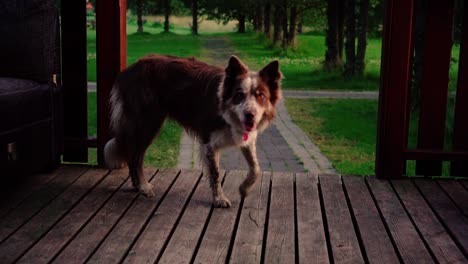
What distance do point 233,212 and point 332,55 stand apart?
1522 centimetres

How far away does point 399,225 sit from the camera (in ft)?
14.2

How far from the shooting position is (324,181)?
18.0ft

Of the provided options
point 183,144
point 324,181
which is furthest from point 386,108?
point 183,144

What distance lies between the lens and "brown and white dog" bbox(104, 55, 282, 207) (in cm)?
463

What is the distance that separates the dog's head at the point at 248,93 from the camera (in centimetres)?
451

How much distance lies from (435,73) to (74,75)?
3082mm

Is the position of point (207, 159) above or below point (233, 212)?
above

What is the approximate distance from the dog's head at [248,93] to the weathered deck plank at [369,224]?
3.08ft

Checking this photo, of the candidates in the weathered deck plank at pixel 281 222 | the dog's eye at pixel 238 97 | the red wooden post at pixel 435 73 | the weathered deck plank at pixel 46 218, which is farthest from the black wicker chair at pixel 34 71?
the red wooden post at pixel 435 73

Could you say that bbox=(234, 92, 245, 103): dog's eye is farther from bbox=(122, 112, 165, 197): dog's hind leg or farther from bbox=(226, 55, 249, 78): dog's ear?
bbox=(122, 112, 165, 197): dog's hind leg

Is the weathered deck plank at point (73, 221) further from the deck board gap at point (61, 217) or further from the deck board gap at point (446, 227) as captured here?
the deck board gap at point (446, 227)

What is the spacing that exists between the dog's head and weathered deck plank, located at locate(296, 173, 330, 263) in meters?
0.69

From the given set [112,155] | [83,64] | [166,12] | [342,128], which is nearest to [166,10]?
[166,12]

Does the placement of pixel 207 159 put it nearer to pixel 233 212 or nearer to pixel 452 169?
pixel 233 212
